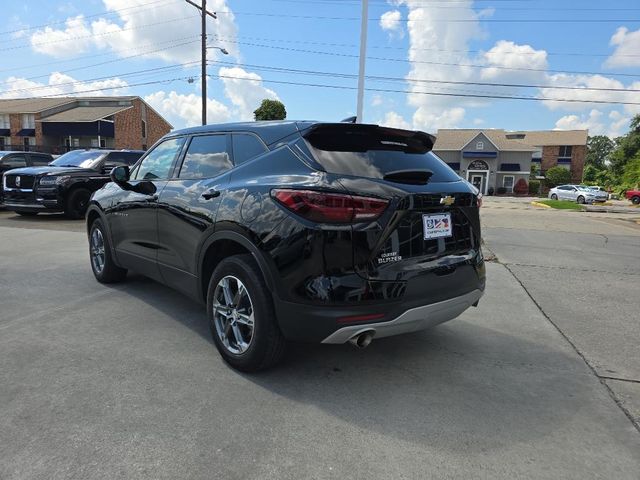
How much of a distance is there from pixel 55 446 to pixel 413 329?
2154 mm

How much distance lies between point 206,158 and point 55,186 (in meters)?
9.18

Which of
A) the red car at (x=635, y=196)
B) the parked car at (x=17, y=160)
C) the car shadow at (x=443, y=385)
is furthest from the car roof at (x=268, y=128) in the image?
the red car at (x=635, y=196)

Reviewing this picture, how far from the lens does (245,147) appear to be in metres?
3.53

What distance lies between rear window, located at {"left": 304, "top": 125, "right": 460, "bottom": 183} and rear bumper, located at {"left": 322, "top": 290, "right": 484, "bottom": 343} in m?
0.85

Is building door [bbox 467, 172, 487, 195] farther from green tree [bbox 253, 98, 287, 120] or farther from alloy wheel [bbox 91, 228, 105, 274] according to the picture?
alloy wheel [bbox 91, 228, 105, 274]

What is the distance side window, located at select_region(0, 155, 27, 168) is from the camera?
13.5 meters

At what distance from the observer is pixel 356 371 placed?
3.38 metres

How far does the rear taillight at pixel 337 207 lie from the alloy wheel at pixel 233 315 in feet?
2.59

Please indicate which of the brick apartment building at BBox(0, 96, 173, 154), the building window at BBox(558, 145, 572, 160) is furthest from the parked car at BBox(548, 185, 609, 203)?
the brick apartment building at BBox(0, 96, 173, 154)

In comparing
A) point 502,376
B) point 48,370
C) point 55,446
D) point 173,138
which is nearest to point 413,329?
point 502,376

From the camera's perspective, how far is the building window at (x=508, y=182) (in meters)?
56.5

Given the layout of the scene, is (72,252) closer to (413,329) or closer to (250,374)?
(250,374)

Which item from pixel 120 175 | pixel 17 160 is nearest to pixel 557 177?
pixel 17 160

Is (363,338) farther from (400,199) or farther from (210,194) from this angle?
(210,194)
